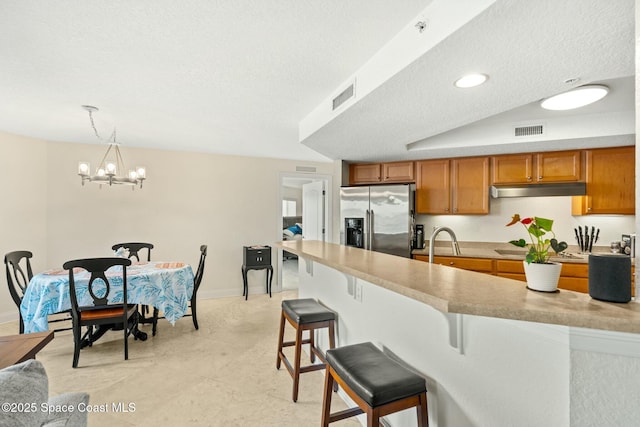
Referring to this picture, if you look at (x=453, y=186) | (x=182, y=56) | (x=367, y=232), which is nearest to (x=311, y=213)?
(x=367, y=232)

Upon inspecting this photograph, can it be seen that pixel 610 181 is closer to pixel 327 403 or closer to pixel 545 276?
pixel 545 276

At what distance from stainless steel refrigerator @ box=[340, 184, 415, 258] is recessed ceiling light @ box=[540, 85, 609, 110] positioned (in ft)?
5.65

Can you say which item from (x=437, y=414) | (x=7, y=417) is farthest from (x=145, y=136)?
(x=437, y=414)

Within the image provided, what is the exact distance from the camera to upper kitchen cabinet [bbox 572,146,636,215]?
10.9 ft

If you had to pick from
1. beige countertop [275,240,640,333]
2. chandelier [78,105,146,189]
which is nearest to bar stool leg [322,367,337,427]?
beige countertop [275,240,640,333]

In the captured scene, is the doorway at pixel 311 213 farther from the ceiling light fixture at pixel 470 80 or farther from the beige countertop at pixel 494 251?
the ceiling light fixture at pixel 470 80

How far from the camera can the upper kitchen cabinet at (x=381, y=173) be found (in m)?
4.36

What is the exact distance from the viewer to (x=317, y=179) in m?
5.62

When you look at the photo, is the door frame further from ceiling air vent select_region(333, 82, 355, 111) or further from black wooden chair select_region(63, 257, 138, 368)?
ceiling air vent select_region(333, 82, 355, 111)

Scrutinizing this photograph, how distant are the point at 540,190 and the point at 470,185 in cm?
75

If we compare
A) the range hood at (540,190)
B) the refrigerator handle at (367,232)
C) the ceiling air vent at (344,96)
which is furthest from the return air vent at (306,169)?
the ceiling air vent at (344,96)

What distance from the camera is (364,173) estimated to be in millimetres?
4656

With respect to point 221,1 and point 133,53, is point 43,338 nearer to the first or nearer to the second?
point 133,53

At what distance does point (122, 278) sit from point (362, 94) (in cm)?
282
